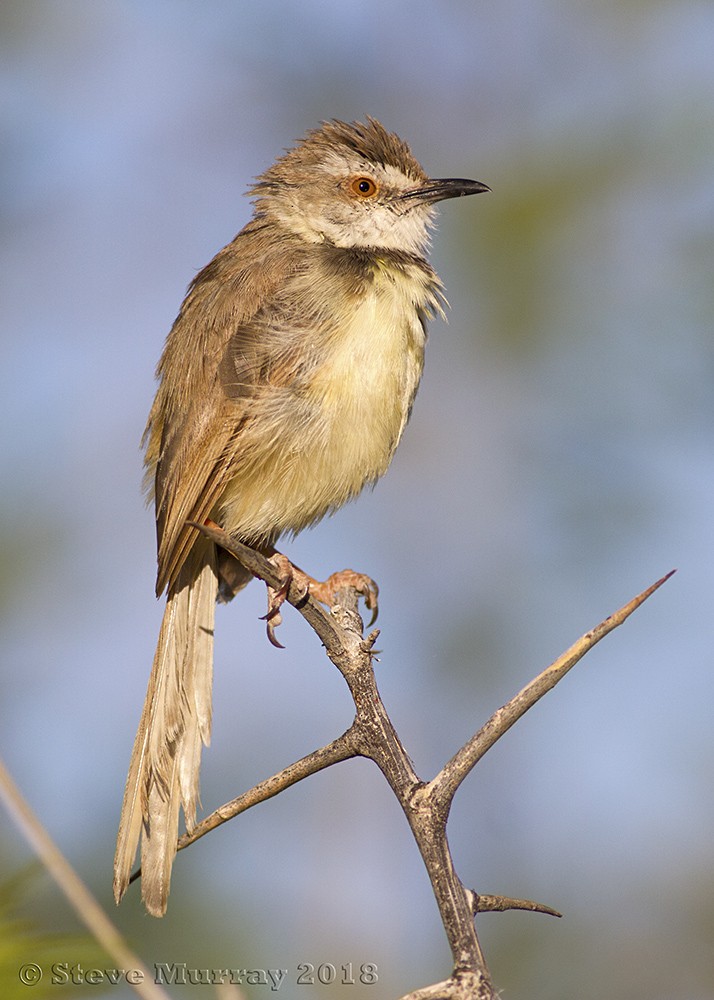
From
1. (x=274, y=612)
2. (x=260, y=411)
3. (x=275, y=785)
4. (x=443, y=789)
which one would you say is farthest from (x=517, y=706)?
(x=260, y=411)

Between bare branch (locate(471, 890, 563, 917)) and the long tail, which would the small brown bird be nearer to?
the long tail

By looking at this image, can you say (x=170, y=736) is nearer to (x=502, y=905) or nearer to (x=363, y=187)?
(x=502, y=905)

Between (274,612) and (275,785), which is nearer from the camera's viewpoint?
(275,785)

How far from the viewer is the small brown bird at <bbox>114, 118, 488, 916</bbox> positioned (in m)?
4.11

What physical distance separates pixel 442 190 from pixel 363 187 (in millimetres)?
370

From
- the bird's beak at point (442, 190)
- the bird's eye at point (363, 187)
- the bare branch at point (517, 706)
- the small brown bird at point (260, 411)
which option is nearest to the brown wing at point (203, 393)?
the small brown bird at point (260, 411)

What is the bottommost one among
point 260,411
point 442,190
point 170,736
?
point 170,736

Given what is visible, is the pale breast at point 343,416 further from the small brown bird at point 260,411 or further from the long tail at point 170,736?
the long tail at point 170,736

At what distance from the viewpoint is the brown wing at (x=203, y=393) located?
13.8 feet

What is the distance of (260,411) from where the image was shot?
4156 millimetres

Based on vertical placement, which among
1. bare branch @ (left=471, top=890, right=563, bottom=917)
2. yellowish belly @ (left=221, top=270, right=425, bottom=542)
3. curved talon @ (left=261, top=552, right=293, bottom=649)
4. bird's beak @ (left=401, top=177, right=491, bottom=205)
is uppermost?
bird's beak @ (left=401, top=177, right=491, bottom=205)

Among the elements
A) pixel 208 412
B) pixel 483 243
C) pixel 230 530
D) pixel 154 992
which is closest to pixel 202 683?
pixel 230 530

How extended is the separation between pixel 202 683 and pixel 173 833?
79 cm

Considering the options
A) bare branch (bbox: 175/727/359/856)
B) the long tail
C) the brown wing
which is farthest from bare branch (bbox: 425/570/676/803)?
the brown wing
